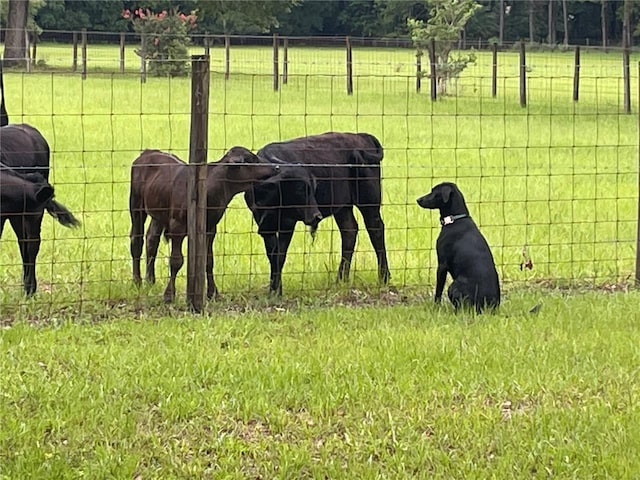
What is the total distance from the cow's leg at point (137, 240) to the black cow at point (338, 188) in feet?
3.41

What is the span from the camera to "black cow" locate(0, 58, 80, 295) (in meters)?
8.05

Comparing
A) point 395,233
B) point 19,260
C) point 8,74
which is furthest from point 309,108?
point 19,260

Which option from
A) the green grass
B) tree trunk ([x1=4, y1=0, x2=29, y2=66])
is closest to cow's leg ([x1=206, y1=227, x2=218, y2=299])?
the green grass

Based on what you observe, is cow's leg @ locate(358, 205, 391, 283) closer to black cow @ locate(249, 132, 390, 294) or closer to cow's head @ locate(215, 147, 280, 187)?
black cow @ locate(249, 132, 390, 294)

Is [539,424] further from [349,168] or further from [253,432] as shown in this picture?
[349,168]

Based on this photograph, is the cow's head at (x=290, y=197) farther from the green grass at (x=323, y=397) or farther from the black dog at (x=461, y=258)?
the green grass at (x=323, y=397)

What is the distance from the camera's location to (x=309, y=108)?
2500cm

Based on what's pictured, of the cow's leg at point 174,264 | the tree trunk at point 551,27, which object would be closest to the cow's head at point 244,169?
the cow's leg at point 174,264

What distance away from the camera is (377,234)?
30.6 ft

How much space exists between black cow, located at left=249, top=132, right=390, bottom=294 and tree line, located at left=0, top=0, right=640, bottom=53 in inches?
1651

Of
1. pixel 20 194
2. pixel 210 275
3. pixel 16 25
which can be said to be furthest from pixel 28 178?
pixel 16 25

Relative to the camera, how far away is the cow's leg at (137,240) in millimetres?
8672

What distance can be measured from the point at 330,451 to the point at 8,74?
29.7m

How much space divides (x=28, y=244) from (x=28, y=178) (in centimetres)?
56
